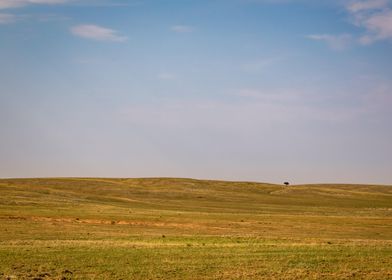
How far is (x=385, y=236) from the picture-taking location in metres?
41.8

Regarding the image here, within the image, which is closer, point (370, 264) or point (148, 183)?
point (370, 264)

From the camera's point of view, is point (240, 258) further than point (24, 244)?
No

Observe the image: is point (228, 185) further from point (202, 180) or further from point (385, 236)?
point (385, 236)

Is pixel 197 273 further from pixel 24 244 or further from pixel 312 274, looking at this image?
pixel 24 244

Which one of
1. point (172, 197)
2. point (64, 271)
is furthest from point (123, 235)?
point (172, 197)

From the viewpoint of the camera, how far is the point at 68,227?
43031 mm

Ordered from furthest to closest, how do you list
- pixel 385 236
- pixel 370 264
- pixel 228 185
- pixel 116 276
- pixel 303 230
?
pixel 228 185 < pixel 303 230 < pixel 385 236 < pixel 370 264 < pixel 116 276

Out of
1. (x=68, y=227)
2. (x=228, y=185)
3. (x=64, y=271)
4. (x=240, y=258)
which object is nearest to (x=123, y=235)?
(x=68, y=227)

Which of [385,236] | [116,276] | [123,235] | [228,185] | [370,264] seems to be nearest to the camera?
[116,276]

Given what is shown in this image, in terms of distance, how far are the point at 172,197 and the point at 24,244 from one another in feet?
252

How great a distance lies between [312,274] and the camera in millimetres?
21094

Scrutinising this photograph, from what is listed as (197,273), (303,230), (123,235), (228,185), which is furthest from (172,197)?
(197,273)

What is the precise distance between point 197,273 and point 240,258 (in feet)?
14.3

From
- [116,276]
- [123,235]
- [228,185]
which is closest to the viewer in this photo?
[116,276]
